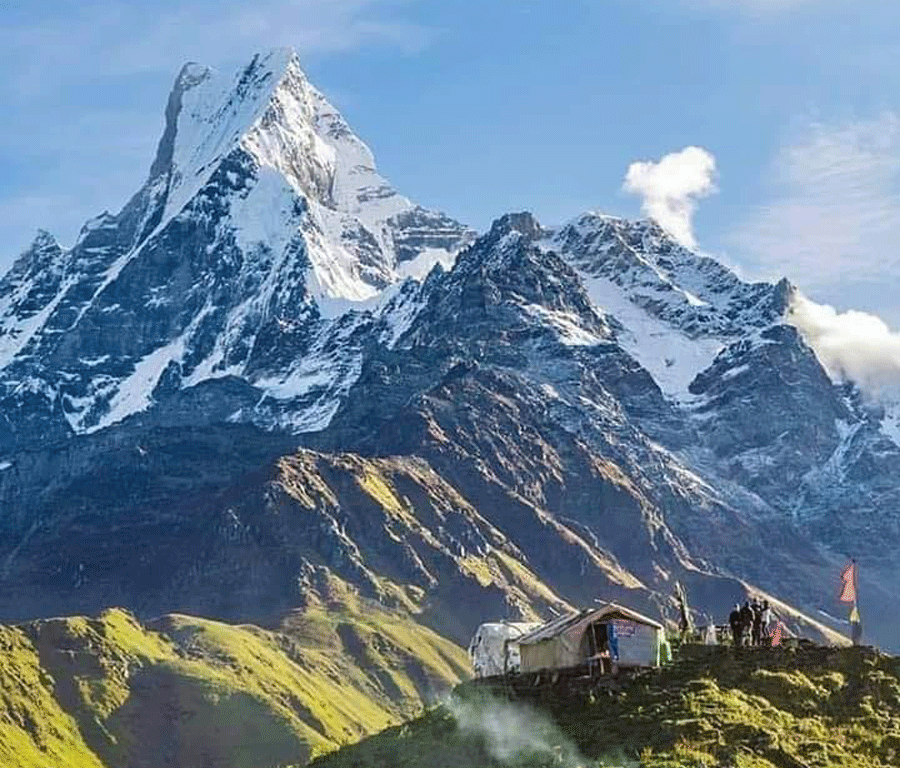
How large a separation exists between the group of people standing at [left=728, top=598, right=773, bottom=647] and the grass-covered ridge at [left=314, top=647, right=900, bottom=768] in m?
4.70

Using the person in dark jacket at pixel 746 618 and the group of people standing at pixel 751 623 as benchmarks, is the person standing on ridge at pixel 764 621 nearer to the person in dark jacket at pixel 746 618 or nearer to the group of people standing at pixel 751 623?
the group of people standing at pixel 751 623

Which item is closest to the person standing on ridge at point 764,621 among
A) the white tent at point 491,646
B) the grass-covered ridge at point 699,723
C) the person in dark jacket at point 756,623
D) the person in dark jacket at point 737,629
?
the person in dark jacket at point 756,623

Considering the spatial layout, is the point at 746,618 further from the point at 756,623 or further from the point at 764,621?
the point at 764,621

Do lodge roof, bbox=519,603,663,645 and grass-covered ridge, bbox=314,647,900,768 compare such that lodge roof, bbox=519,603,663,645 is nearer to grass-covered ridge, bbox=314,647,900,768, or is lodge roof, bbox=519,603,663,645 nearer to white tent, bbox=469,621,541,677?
grass-covered ridge, bbox=314,647,900,768

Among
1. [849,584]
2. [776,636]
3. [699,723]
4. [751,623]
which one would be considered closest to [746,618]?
[751,623]

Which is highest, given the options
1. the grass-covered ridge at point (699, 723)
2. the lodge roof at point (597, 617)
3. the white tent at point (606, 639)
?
the lodge roof at point (597, 617)

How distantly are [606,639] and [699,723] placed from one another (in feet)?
47.0

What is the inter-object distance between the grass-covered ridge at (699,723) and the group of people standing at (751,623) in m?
4.70

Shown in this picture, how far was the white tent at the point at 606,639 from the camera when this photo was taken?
292 feet

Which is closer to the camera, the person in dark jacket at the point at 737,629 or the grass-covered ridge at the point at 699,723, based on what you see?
the grass-covered ridge at the point at 699,723

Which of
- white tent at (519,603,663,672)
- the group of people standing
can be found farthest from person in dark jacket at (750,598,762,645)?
white tent at (519,603,663,672)

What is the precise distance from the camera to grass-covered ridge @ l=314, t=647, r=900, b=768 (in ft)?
243

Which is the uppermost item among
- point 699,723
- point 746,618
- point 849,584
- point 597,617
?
point 849,584

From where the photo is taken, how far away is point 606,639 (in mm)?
89625
